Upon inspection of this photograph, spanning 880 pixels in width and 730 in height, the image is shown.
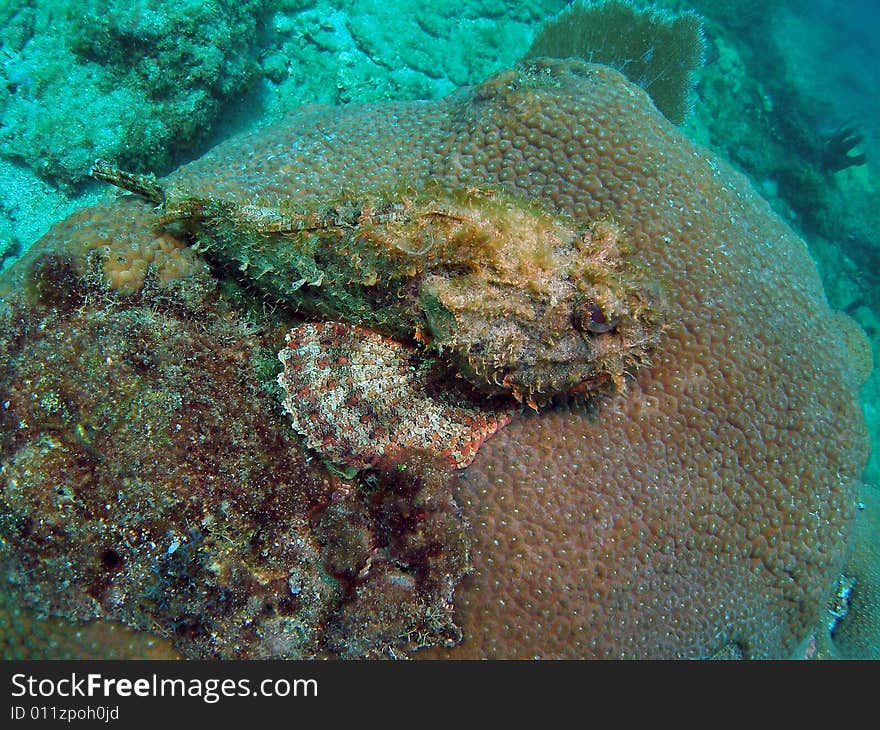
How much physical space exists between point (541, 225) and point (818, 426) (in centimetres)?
277

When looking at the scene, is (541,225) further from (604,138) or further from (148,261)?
(148,261)

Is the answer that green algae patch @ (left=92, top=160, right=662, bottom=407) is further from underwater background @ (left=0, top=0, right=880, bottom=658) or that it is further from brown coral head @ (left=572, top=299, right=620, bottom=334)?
underwater background @ (left=0, top=0, right=880, bottom=658)

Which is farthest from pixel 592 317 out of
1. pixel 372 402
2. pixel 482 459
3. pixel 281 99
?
pixel 281 99

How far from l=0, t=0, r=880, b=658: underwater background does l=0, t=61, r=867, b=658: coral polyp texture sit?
1.91 feet

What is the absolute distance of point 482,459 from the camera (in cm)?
296

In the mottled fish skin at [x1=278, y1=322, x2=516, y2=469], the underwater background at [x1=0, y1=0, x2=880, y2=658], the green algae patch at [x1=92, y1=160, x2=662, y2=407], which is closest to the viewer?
the green algae patch at [x1=92, y1=160, x2=662, y2=407]

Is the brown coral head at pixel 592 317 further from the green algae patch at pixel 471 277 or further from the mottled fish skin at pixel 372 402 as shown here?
the mottled fish skin at pixel 372 402

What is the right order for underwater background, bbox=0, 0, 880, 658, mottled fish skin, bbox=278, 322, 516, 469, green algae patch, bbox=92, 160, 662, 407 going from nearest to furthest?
green algae patch, bbox=92, 160, 662, 407
mottled fish skin, bbox=278, 322, 516, 469
underwater background, bbox=0, 0, 880, 658

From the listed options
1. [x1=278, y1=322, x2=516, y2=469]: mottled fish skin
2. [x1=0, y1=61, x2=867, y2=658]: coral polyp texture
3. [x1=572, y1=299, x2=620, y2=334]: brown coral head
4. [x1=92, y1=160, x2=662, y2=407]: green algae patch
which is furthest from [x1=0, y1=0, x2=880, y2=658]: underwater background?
[x1=572, y1=299, x2=620, y2=334]: brown coral head

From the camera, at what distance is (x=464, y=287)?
8.23ft

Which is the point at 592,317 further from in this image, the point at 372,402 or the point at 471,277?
the point at 372,402

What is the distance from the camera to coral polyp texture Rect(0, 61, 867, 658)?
2539mm

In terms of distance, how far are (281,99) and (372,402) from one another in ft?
22.1
